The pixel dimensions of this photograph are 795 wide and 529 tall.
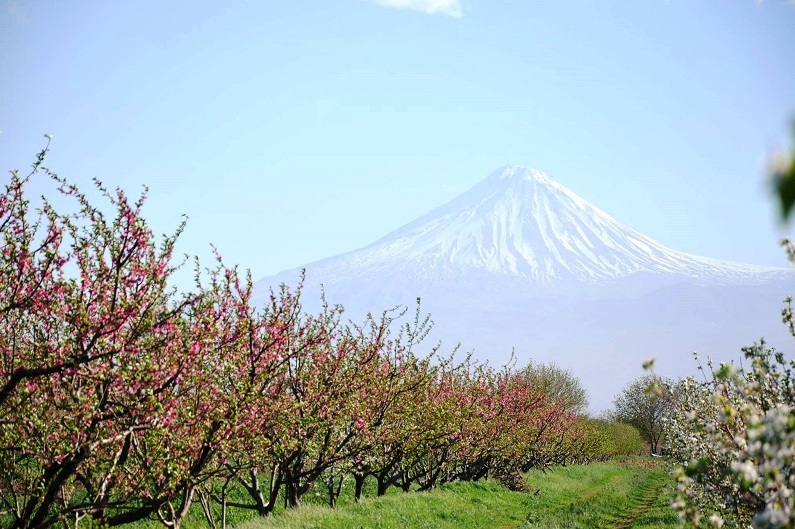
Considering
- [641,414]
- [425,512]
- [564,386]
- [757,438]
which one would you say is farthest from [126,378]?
[641,414]

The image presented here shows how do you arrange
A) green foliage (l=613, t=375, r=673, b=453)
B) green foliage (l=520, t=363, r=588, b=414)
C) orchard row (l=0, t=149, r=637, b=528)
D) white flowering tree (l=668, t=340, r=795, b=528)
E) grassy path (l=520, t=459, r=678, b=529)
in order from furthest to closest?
green foliage (l=613, t=375, r=673, b=453) → green foliage (l=520, t=363, r=588, b=414) → grassy path (l=520, t=459, r=678, b=529) → orchard row (l=0, t=149, r=637, b=528) → white flowering tree (l=668, t=340, r=795, b=528)

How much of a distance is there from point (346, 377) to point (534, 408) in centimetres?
2314

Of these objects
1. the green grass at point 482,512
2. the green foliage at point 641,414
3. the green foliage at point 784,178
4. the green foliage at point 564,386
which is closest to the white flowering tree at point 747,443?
the green foliage at point 784,178

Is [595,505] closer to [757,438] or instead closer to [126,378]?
[126,378]

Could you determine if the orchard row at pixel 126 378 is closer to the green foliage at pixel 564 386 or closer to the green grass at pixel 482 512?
the green grass at pixel 482 512

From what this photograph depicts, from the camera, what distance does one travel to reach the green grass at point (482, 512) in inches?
660

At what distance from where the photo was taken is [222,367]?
10195mm

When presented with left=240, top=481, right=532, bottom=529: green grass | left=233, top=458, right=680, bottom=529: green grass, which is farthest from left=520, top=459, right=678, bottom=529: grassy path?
left=240, top=481, right=532, bottom=529: green grass

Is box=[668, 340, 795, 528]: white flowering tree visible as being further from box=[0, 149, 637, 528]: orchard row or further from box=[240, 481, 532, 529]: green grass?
box=[240, 481, 532, 529]: green grass

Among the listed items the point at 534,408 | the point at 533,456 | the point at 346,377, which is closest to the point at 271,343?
the point at 346,377

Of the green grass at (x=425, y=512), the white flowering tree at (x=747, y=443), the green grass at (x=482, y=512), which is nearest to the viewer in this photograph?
the white flowering tree at (x=747, y=443)

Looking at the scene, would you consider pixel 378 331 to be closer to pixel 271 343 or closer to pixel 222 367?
pixel 271 343

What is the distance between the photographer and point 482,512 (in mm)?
23375

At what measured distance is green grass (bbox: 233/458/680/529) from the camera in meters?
16.8
